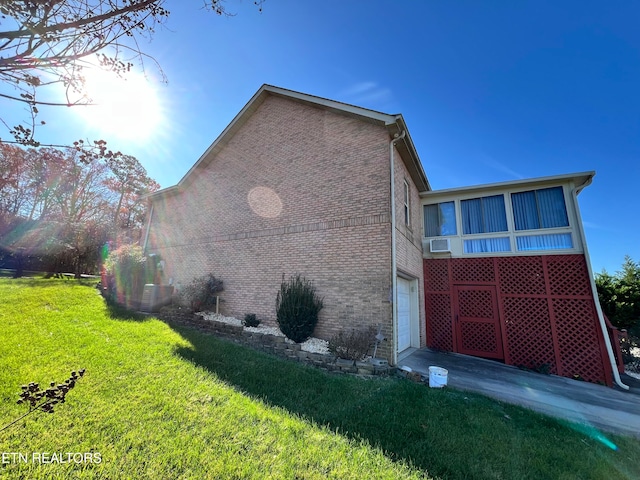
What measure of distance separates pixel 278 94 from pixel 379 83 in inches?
157

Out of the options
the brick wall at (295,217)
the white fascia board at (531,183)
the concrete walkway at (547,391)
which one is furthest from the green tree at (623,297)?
the brick wall at (295,217)

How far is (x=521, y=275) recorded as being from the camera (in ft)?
28.0

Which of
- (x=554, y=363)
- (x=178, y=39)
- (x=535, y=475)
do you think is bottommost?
(x=535, y=475)

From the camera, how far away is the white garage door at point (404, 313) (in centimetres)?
806

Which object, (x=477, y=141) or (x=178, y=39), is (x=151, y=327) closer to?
(x=178, y=39)

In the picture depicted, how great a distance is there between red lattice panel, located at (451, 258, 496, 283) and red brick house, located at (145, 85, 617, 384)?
4cm

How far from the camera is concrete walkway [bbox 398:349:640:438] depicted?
486 centimetres

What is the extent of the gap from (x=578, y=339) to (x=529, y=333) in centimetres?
112

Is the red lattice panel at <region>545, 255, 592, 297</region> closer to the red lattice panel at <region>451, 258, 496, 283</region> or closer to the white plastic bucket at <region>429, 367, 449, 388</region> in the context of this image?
the red lattice panel at <region>451, 258, 496, 283</region>

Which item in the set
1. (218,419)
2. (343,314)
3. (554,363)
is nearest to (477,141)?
(554,363)

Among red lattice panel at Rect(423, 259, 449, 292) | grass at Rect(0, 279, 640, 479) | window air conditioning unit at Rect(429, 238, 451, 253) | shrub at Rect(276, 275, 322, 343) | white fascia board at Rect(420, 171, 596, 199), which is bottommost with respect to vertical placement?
grass at Rect(0, 279, 640, 479)

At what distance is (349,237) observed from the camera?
7609mm

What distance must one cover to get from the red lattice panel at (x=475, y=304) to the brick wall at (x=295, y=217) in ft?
5.84

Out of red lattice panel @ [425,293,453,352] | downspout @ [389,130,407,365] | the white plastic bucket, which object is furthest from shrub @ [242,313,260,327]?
red lattice panel @ [425,293,453,352]
